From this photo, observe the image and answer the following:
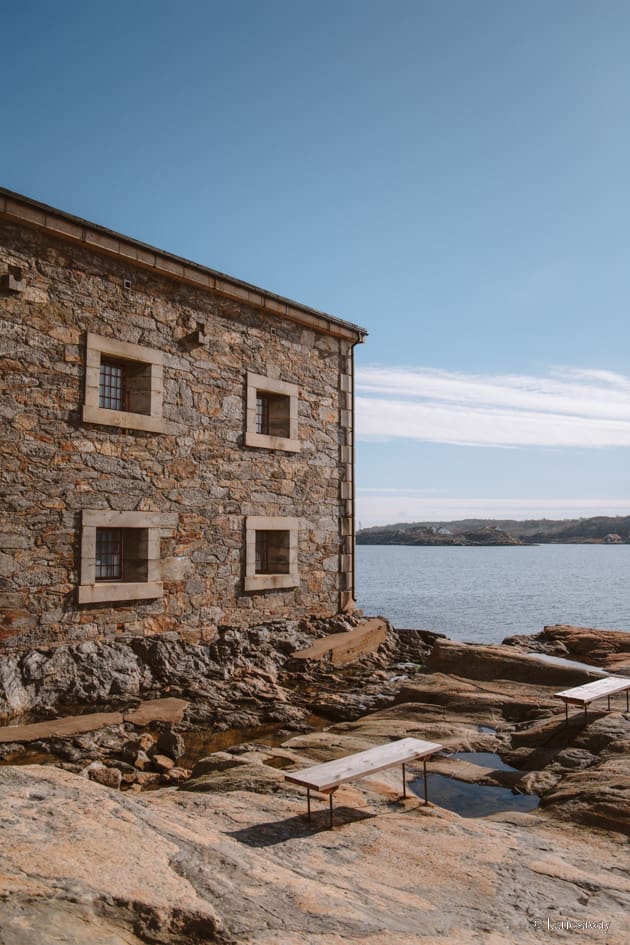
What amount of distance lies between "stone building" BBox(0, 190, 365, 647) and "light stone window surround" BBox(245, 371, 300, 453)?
4 cm

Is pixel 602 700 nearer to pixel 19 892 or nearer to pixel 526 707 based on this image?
pixel 526 707

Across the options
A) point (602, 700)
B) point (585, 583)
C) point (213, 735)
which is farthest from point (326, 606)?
point (585, 583)

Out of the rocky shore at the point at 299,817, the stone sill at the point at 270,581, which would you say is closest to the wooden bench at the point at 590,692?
the rocky shore at the point at 299,817

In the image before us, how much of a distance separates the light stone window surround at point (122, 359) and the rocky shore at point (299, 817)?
3.69m

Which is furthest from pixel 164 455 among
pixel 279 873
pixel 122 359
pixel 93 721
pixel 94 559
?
pixel 279 873

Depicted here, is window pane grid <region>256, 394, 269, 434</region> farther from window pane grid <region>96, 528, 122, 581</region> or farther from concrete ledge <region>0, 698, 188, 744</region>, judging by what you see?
concrete ledge <region>0, 698, 188, 744</region>

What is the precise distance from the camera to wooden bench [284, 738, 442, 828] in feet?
18.1

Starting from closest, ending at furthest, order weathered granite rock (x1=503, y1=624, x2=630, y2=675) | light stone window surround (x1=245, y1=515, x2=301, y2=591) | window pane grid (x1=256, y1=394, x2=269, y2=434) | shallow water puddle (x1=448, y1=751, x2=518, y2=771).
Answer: shallow water puddle (x1=448, y1=751, x2=518, y2=771) < light stone window surround (x1=245, y1=515, x2=301, y2=591) < window pane grid (x1=256, y1=394, x2=269, y2=434) < weathered granite rock (x1=503, y1=624, x2=630, y2=675)

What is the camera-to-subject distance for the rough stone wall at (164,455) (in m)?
10.5

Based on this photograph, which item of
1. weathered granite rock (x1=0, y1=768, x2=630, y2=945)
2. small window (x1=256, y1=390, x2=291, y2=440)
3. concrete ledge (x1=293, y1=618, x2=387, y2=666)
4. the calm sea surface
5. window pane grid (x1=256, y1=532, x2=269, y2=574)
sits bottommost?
the calm sea surface

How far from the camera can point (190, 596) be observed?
12594mm

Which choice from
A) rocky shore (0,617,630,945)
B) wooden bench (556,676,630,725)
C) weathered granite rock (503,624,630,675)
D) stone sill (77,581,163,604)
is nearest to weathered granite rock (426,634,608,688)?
rocky shore (0,617,630,945)

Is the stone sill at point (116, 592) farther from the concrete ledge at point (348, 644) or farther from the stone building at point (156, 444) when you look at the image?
the concrete ledge at point (348, 644)

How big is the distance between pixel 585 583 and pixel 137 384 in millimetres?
50388
